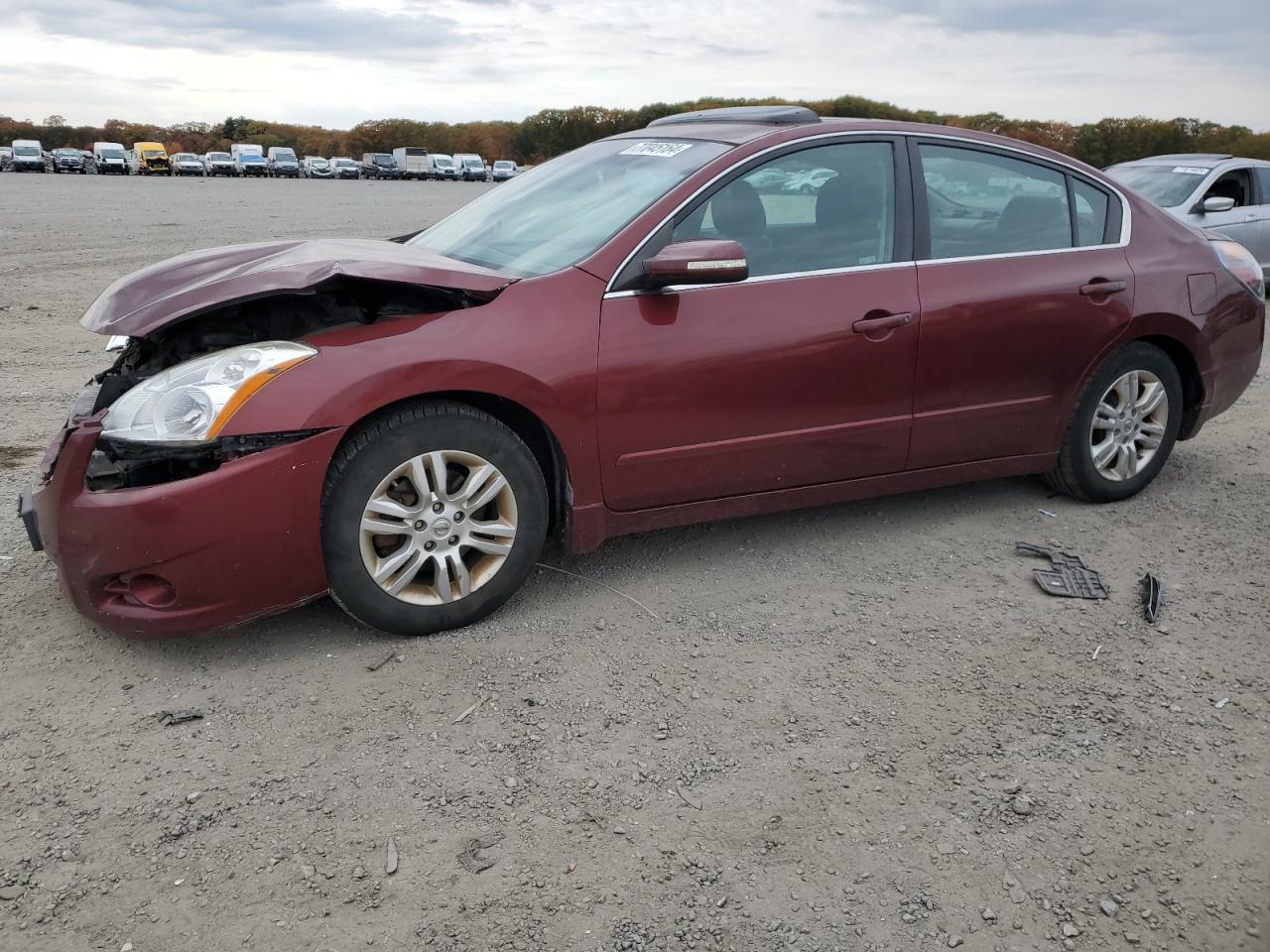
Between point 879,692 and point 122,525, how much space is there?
7.55ft

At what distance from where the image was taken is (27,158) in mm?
57906

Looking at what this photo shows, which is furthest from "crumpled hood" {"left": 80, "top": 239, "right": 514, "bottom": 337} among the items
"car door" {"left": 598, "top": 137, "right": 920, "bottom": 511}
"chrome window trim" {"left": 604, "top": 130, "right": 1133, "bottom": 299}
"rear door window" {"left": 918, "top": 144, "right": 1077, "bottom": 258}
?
"rear door window" {"left": 918, "top": 144, "right": 1077, "bottom": 258}

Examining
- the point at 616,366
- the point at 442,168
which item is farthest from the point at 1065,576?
the point at 442,168

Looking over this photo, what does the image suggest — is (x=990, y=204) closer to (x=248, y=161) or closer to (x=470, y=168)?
(x=248, y=161)

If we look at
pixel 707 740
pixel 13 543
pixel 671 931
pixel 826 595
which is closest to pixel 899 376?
pixel 826 595

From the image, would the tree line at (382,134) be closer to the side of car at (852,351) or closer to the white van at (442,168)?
the white van at (442,168)

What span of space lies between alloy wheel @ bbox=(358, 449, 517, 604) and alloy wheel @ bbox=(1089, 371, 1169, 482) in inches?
110

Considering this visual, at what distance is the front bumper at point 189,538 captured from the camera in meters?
3.13

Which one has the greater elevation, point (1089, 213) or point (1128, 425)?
point (1089, 213)

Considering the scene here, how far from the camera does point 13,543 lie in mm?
4195

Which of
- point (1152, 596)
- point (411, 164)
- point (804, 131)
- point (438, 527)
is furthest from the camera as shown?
point (411, 164)

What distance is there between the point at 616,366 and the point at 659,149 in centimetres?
118

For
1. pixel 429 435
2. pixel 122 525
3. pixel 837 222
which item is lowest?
pixel 122 525

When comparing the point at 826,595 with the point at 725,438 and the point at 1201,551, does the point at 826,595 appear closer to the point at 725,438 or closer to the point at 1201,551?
the point at 725,438
